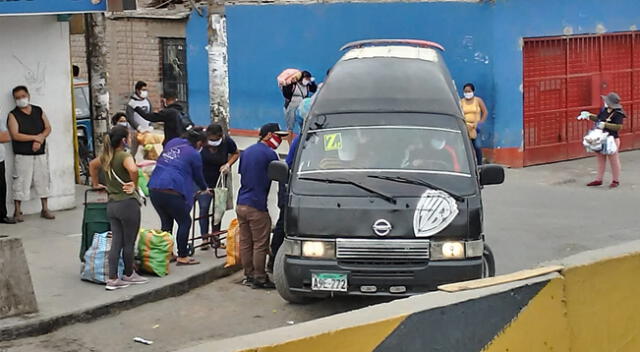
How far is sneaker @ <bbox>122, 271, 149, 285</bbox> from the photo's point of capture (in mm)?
10062

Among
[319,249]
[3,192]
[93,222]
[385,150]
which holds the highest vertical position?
[385,150]

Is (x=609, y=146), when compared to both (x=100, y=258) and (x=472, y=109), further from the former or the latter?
(x=100, y=258)

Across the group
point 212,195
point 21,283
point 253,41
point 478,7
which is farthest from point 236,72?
point 21,283

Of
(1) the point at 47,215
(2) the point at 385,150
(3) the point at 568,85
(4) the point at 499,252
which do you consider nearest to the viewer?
(2) the point at 385,150

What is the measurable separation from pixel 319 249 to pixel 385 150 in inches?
48.8

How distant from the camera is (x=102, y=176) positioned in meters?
10.3

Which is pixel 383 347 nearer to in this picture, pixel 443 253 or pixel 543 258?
pixel 443 253

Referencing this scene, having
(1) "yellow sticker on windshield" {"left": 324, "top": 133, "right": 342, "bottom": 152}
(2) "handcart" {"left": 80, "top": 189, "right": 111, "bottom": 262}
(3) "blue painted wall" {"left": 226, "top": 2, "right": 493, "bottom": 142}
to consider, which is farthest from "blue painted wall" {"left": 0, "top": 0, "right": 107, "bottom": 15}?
(3) "blue painted wall" {"left": 226, "top": 2, "right": 493, "bottom": 142}

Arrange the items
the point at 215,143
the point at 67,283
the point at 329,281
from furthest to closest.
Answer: the point at 215,143, the point at 67,283, the point at 329,281

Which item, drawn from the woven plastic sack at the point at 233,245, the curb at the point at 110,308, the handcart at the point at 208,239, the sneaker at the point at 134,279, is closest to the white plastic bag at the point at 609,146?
the handcart at the point at 208,239

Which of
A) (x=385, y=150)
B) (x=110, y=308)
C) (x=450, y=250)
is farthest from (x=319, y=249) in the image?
(x=110, y=308)

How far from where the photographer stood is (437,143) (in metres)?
9.44

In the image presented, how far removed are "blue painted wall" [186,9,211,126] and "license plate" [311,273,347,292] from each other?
44.0ft

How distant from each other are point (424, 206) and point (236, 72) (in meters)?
13.3
